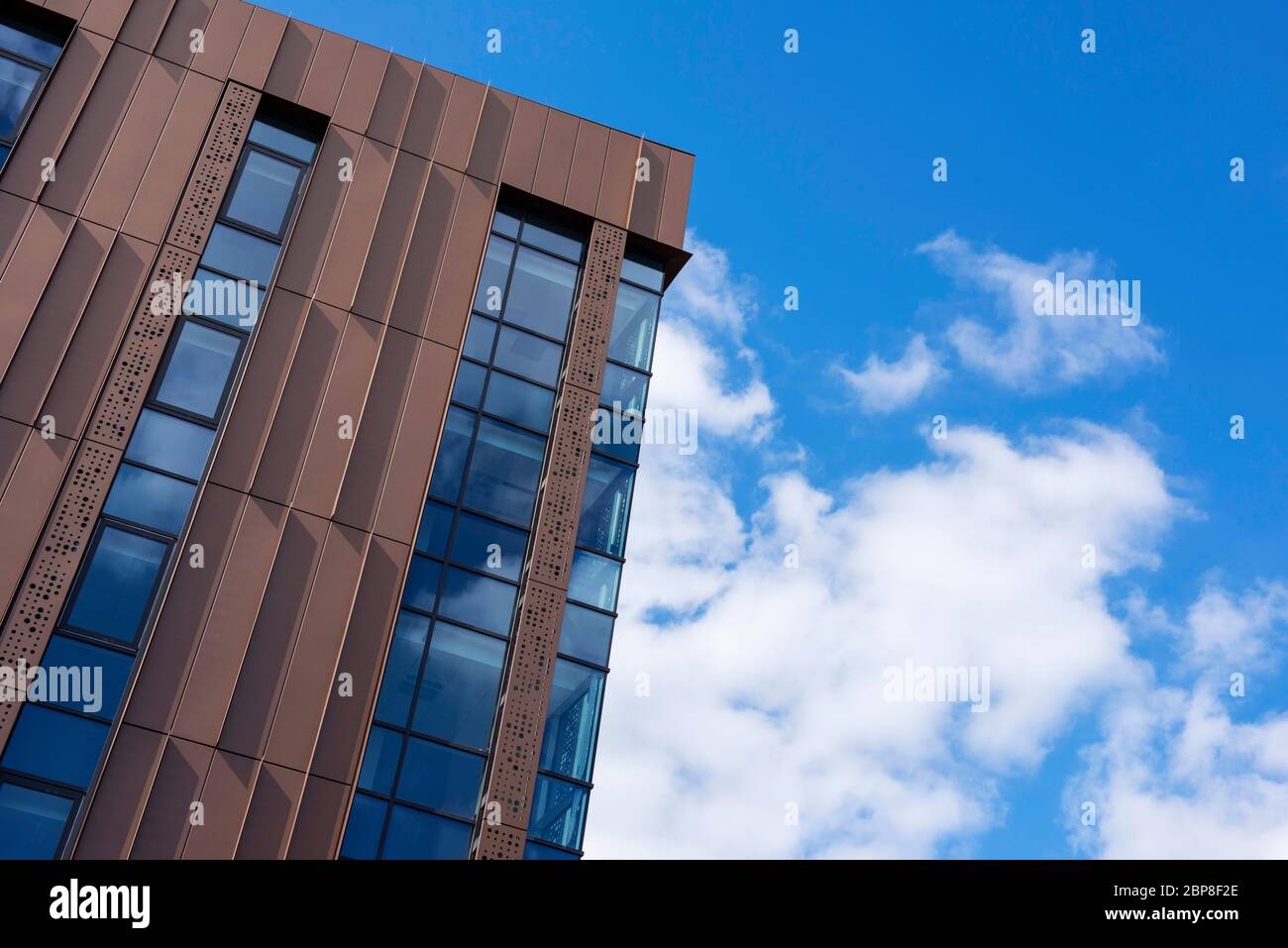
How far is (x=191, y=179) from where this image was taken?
2316 centimetres

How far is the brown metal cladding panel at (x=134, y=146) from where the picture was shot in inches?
871

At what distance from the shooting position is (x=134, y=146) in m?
22.8

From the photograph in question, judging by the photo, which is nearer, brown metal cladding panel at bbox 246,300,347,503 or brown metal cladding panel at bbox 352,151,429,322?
brown metal cladding panel at bbox 246,300,347,503

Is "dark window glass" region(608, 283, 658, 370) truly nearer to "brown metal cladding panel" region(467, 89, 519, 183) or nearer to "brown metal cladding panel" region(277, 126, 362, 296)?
"brown metal cladding panel" region(467, 89, 519, 183)

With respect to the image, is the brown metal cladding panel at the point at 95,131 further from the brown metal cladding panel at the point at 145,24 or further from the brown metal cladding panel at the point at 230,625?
the brown metal cladding panel at the point at 230,625

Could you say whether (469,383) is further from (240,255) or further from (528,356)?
(240,255)

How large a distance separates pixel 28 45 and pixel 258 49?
4430 millimetres

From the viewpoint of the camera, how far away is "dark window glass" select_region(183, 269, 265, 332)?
2242cm

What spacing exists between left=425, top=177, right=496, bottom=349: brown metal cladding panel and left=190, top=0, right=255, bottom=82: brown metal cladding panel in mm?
5566

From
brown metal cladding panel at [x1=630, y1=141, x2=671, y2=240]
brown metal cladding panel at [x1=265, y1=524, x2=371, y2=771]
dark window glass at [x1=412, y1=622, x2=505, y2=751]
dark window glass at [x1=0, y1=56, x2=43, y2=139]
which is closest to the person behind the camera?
brown metal cladding panel at [x1=265, y1=524, x2=371, y2=771]

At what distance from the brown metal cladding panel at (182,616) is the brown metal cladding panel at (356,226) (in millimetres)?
4988

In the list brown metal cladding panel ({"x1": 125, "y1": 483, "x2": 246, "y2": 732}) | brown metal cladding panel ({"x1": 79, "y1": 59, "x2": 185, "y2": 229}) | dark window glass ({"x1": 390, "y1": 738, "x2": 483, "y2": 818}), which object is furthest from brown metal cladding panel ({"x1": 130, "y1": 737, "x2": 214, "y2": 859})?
brown metal cladding panel ({"x1": 79, "y1": 59, "x2": 185, "y2": 229})

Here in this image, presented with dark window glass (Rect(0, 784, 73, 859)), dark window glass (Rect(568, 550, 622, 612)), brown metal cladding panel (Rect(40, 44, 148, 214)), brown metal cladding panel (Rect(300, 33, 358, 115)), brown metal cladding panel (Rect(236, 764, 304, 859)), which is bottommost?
dark window glass (Rect(0, 784, 73, 859))
